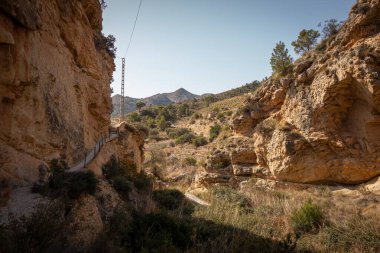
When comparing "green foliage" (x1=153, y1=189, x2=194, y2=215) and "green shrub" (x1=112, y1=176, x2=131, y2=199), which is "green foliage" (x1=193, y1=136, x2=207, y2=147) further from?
"green shrub" (x1=112, y1=176, x2=131, y2=199)

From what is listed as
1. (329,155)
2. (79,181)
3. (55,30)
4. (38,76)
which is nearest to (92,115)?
(55,30)

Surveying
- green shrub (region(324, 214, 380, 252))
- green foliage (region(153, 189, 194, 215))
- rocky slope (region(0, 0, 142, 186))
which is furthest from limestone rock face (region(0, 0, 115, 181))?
green shrub (region(324, 214, 380, 252))

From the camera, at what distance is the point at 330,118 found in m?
14.1

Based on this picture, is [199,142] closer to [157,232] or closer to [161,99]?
[157,232]

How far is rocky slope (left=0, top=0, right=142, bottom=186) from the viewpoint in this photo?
21.2ft

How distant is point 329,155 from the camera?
14.2 meters

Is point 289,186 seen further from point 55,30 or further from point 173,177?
point 55,30

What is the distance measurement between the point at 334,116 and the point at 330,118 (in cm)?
25

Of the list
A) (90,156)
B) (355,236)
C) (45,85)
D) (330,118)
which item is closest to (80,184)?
(45,85)

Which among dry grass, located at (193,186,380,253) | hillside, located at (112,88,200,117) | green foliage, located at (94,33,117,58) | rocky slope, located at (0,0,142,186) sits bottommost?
dry grass, located at (193,186,380,253)

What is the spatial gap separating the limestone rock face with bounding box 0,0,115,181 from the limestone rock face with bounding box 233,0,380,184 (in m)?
9.87

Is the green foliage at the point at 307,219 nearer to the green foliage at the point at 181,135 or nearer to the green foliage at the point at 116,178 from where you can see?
the green foliage at the point at 116,178

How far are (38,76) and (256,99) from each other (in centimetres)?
1392

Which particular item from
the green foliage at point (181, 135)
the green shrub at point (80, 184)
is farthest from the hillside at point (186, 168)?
the green foliage at point (181, 135)
